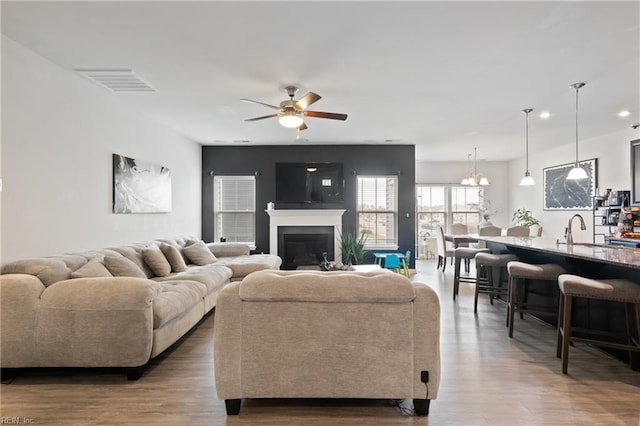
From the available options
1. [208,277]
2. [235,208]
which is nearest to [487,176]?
[235,208]

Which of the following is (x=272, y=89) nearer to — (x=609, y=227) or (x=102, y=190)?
(x=102, y=190)

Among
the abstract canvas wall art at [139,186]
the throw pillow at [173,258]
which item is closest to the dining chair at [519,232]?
the throw pillow at [173,258]

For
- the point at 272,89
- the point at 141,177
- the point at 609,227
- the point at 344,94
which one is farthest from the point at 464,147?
the point at 141,177

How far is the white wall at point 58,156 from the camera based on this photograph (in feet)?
9.18

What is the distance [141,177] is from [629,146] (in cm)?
779

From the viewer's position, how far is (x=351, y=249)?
6.86 m

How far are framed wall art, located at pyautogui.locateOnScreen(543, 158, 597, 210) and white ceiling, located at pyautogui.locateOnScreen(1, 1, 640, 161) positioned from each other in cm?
185

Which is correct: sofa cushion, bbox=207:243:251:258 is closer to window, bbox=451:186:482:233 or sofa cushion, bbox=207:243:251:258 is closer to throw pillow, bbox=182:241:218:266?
throw pillow, bbox=182:241:218:266

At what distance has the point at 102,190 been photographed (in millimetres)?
3951

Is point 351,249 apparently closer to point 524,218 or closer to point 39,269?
point 524,218

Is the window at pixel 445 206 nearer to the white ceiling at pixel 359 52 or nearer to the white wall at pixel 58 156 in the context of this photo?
the white ceiling at pixel 359 52

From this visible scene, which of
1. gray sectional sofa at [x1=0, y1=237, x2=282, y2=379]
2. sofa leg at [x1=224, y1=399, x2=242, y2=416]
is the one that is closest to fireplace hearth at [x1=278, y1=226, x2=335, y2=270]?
gray sectional sofa at [x1=0, y1=237, x2=282, y2=379]

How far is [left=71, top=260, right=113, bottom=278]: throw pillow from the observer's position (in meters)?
2.80

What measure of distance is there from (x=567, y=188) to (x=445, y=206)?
2962mm
